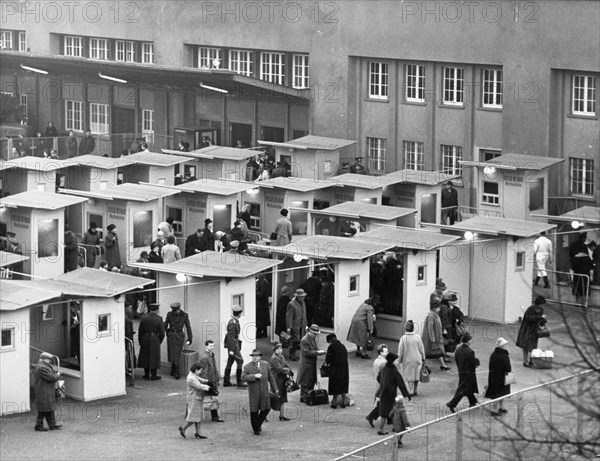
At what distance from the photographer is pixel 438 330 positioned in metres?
31.8

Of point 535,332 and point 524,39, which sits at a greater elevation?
point 524,39

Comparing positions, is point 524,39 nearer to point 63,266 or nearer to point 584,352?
→ point 63,266

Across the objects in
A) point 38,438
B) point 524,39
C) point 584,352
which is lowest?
point 38,438

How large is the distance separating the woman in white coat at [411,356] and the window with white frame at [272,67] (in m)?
30.4

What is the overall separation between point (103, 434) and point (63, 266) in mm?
12185

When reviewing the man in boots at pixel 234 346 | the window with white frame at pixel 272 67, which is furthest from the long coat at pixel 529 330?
the window with white frame at pixel 272 67

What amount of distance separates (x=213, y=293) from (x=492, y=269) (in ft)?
26.0

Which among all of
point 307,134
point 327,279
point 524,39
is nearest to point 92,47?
point 307,134

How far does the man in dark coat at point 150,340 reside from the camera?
99.7 ft

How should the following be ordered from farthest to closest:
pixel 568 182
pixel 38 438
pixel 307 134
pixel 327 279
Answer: pixel 307 134 < pixel 568 182 < pixel 327 279 < pixel 38 438

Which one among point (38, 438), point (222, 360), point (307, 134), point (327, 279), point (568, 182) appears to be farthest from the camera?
point (307, 134)

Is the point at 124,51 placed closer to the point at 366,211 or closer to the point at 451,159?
the point at 451,159

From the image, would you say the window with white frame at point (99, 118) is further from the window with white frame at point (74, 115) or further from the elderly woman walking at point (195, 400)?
the elderly woman walking at point (195, 400)

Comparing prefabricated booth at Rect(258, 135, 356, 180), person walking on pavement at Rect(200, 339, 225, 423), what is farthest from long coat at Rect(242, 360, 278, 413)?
prefabricated booth at Rect(258, 135, 356, 180)
